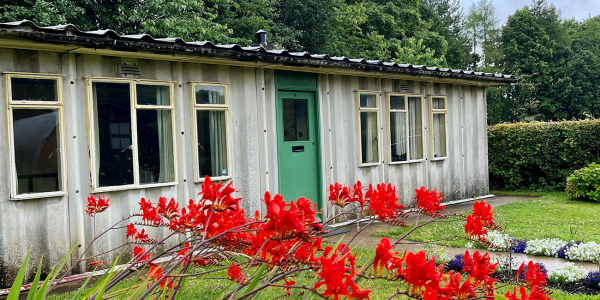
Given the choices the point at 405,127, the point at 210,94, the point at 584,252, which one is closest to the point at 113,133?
the point at 210,94

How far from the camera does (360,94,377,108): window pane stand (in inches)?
352

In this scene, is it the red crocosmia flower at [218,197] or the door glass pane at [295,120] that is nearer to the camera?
the red crocosmia flower at [218,197]

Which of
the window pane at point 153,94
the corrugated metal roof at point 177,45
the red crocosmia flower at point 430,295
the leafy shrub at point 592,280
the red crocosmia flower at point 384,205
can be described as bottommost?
the leafy shrub at point 592,280

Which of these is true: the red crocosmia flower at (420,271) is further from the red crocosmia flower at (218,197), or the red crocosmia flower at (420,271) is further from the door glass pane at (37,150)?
the door glass pane at (37,150)

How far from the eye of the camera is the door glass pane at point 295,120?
7.84 m

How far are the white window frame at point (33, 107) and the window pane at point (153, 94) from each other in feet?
3.02

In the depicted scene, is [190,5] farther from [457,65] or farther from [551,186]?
[457,65]

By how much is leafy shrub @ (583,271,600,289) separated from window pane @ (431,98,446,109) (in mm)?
6099

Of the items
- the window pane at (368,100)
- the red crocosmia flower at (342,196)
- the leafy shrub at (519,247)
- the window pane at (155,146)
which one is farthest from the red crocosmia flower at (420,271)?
the window pane at (368,100)

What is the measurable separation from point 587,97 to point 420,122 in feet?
84.4

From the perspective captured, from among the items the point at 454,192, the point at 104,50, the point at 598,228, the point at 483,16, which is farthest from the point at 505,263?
the point at 483,16

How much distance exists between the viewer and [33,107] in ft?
17.6

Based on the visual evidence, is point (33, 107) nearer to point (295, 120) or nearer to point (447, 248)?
point (295, 120)

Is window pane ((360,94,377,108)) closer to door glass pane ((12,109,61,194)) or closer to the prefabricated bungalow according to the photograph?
the prefabricated bungalow
